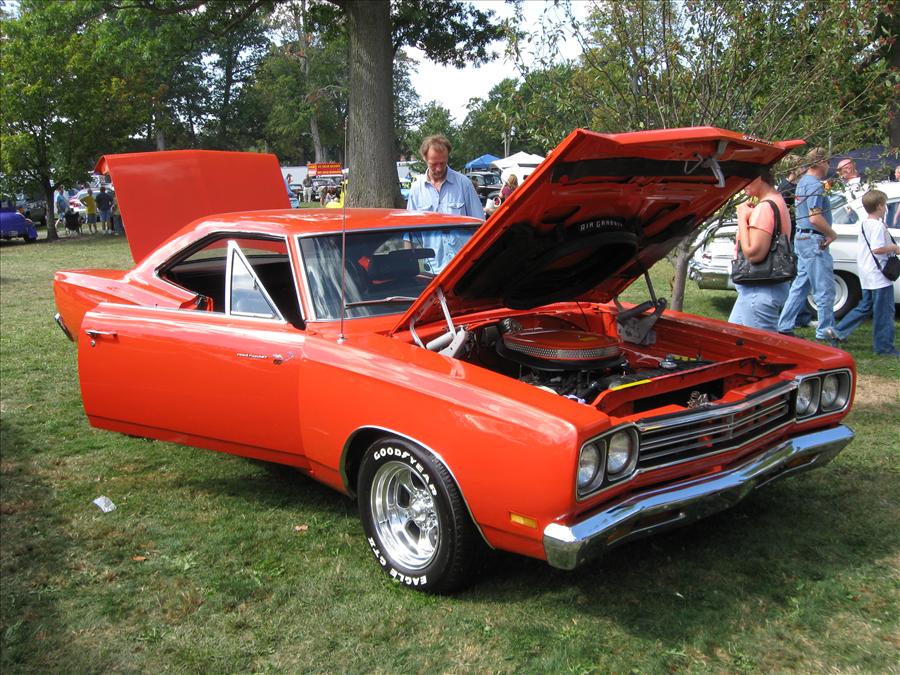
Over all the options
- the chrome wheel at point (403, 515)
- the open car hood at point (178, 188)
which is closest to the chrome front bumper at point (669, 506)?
the chrome wheel at point (403, 515)

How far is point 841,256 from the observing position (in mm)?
9352

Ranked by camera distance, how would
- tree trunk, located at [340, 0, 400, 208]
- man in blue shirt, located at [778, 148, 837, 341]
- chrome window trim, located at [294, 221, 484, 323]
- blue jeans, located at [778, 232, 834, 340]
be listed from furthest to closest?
tree trunk, located at [340, 0, 400, 208] < blue jeans, located at [778, 232, 834, 340] < man in blue shirt, located at [778, 148, 837, 341] < chrome window trim, located at [294, 221, 484, 323]

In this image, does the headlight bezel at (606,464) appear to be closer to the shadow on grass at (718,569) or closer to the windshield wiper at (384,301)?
the shadow on grass at (718,569)

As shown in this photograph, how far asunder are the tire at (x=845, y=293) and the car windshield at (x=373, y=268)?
6.69 m

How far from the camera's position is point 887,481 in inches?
173

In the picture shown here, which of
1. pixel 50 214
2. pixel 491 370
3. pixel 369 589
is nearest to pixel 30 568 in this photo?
pixel 369 589

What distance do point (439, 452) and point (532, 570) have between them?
33.3 inches

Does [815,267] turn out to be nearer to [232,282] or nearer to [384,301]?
[384,301]

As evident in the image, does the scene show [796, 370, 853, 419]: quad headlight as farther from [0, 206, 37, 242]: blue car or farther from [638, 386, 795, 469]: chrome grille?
[0, 206, 37, 242]: blue car

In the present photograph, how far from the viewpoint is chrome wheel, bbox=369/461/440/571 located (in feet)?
10.9

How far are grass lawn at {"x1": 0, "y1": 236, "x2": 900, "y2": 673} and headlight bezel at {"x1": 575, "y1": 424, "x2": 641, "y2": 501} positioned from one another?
0.60 metres

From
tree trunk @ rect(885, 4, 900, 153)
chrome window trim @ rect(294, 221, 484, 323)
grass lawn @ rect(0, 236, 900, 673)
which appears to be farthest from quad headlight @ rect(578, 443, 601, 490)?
tree trunk @ rect(885, 4, 900, 153)

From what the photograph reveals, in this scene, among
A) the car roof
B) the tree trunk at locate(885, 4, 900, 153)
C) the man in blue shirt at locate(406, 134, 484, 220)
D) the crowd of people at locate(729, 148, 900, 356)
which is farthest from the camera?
the crowd of people at locate(729, 148, 900, 356)

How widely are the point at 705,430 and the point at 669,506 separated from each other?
39cm
